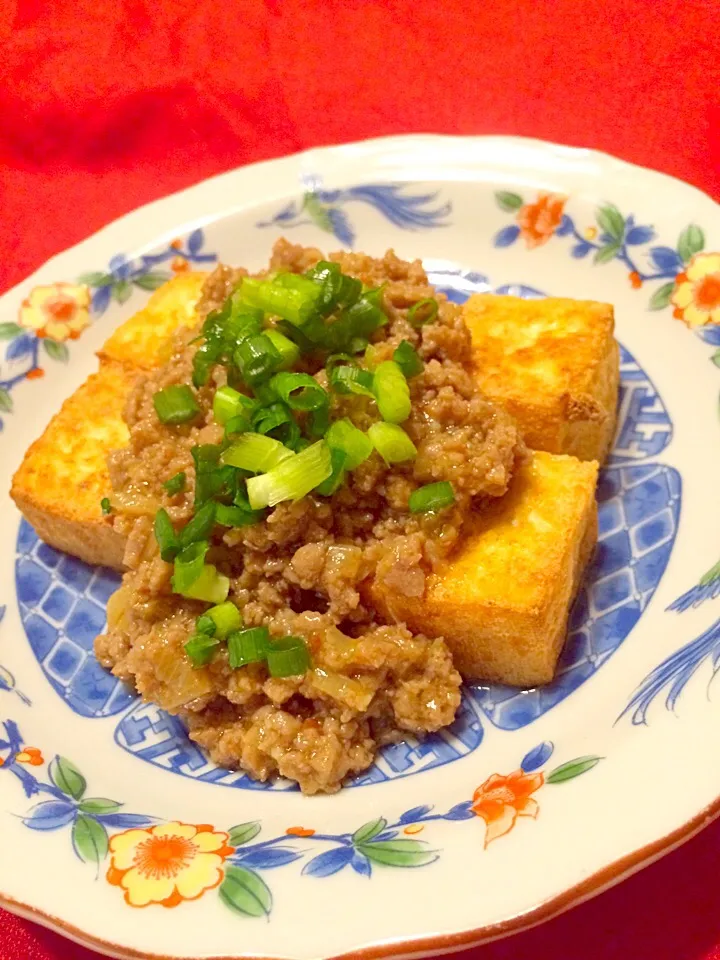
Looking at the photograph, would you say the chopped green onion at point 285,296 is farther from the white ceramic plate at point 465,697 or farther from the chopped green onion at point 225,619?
the white ceramic plate at point 465,697

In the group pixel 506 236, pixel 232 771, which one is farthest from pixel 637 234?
pixel 232 771

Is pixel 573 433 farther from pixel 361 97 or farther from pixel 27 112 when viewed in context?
pixel 27 112

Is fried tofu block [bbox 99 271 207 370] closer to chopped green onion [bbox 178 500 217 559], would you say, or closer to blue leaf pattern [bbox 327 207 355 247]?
blue leaf pattern [bbox 327 207 355 247]

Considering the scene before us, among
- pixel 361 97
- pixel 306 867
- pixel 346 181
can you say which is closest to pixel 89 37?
pixel 361 97

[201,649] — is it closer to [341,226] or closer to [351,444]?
[351,444]

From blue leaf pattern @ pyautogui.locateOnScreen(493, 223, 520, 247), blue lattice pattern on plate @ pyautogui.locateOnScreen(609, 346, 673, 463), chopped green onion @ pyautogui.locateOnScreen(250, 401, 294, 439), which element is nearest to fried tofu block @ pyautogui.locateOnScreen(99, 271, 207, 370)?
chopped green onion @ pyautogui.locateOnScreen(250, 401, 294, 439)

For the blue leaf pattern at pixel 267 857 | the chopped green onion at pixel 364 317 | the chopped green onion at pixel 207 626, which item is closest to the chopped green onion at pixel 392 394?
the chopped green onion at pixel 364 317
